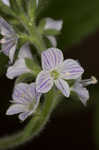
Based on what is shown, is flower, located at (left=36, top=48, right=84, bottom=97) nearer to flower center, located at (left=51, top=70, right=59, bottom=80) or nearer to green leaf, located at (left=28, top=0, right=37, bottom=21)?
flower center, located at (left=51, top=70, right=59, bottom=80)

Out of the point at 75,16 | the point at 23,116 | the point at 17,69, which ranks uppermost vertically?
the point at 17,69

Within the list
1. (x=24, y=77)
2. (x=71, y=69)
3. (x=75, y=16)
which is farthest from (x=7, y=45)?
(x=75, y=16)

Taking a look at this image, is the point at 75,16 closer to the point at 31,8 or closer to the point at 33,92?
the point at 31,8

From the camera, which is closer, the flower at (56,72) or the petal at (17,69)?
the flower at (56,72)

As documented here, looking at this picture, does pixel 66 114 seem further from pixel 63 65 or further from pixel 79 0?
pixel 63 65

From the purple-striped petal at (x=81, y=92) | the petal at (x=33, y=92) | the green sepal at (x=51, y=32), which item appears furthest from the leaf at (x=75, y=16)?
the petal at (x=33, y=92)

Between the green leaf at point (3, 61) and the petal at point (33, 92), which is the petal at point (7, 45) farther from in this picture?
the petal at point (33, 92)
